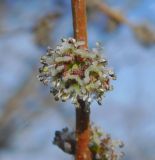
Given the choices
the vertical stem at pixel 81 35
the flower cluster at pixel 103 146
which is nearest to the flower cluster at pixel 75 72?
the vertical stem at pixel 81 35

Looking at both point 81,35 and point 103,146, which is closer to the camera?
point 81,35

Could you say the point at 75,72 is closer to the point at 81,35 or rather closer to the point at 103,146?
the point at 81,35

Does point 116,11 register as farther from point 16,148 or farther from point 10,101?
point 16,148

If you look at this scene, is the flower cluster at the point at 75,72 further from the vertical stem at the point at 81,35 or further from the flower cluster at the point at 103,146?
the flower cluster at the point at 103,146

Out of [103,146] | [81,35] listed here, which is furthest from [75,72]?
[103,146]

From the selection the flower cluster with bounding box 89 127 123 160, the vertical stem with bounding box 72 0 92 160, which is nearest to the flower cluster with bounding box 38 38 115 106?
the vertical stem with bounding box 72 0 92 160

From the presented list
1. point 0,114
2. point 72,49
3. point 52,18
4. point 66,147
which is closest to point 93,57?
point 72,49
